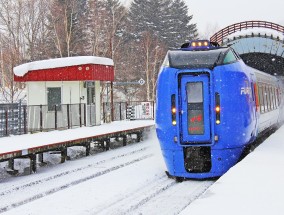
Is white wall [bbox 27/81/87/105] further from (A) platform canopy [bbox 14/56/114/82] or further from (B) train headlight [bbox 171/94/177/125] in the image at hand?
(B) train headlight [bbox 171/94/177/125]

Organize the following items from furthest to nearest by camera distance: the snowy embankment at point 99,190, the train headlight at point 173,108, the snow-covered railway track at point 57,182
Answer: the train headlight at point 173,108
the snow-covered railway track at point 57,182
the snowy embankment at point 99,190

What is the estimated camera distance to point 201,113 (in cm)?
1056

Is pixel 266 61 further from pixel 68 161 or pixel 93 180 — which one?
pixel 93 180

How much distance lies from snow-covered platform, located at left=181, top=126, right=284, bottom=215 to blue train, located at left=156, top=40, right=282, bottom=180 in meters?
0.76

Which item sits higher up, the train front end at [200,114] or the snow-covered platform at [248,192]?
the train front end at [200,114]

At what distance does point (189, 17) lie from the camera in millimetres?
69375

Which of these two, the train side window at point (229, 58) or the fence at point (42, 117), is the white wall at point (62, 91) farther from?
the train side window at point (229, 58)

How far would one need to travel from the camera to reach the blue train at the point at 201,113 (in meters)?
10.4

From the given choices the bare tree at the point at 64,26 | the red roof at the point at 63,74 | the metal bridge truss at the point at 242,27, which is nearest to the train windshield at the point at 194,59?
the red roof at the point at 63,74

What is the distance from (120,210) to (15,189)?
347 cm

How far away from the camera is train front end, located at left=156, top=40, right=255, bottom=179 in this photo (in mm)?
10430

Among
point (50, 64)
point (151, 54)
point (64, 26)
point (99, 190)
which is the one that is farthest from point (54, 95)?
point (151, 54)

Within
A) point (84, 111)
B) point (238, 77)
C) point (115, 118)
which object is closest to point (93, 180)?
point (238, 77)

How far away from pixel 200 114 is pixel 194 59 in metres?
1.26
